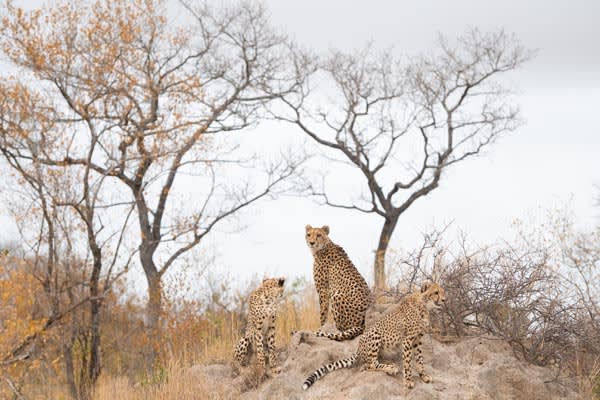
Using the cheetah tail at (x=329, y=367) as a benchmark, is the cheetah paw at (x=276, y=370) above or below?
above

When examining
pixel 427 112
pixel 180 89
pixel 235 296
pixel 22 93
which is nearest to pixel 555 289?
pixel 235 296

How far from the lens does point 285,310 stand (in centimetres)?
1302

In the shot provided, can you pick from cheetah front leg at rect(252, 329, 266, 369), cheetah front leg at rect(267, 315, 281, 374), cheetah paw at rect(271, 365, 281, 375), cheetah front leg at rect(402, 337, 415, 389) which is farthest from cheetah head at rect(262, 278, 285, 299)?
cheetah front leg at rect(402, 337, 415, 389)

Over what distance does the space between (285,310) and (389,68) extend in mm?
13720

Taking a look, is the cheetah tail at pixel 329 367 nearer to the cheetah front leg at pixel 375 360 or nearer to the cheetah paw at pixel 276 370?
the cheetah front leg at pixel 375 360

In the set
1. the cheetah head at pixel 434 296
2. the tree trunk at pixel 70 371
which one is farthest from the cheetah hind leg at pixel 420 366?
the tree trunk at pixel 70 371

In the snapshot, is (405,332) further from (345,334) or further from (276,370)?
(276,370)

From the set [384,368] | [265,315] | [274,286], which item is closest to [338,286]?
[274,286]

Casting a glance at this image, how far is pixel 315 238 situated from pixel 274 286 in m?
0.84

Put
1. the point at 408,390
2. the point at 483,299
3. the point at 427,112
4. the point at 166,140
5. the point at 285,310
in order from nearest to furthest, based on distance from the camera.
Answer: the point at 408,390, the point at 483,299, the point at 285,310, the point at 166,140, the point at 427,112

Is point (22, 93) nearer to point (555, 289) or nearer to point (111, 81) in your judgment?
point (111, 81)

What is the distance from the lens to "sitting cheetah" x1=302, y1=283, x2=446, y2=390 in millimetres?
8500

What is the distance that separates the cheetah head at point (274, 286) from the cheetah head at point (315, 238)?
673mm

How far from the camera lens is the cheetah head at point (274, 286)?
954 centimetres
